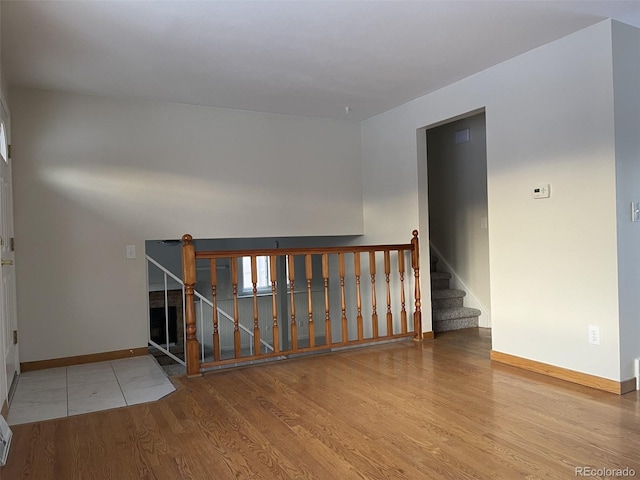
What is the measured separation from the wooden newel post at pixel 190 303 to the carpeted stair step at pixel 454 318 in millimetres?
2550

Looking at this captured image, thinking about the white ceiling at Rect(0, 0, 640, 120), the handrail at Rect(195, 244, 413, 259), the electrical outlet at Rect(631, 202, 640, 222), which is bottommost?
the handrail at Rect(195, 244, 413, 259)

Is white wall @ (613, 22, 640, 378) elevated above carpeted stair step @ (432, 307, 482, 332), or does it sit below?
above

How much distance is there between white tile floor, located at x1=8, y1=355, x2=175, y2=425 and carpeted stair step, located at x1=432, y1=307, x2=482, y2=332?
2.83 metres

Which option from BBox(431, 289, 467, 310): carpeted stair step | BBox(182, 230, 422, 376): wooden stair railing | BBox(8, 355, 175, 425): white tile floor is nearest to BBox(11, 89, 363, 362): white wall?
BBox(8, 355, 175, 425): white tile floor

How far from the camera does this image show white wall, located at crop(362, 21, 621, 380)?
2.98 m

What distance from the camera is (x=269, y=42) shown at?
3.07 m

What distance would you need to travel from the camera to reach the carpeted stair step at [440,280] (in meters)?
5.66

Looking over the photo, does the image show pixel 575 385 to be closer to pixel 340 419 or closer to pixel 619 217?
pixel 619 217

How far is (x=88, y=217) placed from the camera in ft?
13.4

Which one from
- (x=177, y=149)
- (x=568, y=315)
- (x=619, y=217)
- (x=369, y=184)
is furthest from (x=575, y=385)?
(x=177, y=149)

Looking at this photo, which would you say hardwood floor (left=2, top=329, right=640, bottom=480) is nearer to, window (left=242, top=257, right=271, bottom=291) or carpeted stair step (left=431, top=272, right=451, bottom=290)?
carpeted stair step (left=431, top=272, right=451, bottom=290)

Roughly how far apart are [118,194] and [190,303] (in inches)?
53.1

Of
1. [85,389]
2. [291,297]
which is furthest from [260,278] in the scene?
[85,389]

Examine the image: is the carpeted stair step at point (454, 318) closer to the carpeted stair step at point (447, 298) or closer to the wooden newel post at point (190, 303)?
the carpeted stair step at point (447, 298)
